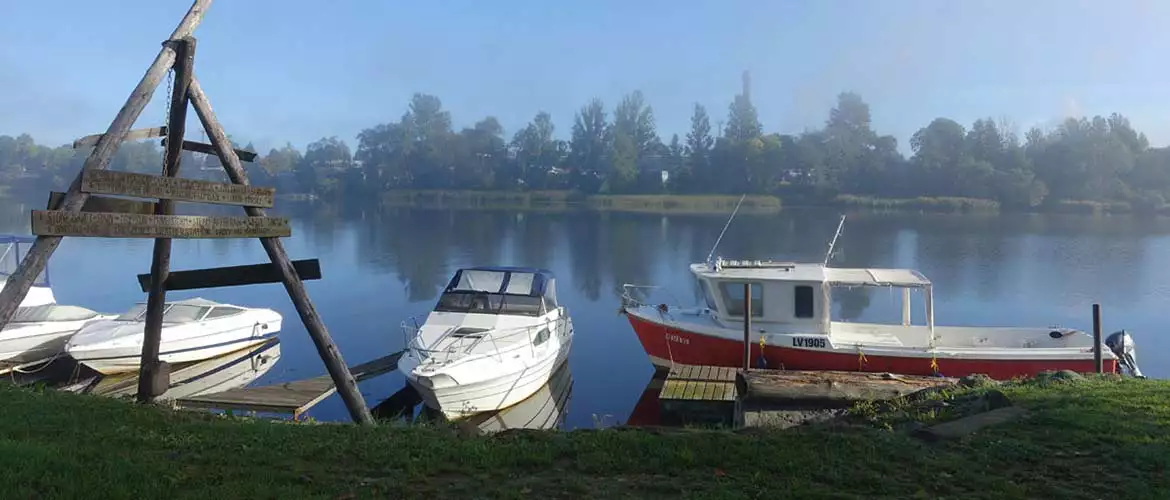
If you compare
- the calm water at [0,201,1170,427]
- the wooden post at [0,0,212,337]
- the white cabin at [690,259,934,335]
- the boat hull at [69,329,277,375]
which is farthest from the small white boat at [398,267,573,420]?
the wooden post at [0,0,212,337]

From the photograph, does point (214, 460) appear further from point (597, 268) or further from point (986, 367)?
point (597, 268)

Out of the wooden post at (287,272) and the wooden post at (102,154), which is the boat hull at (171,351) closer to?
the wooden post at (287,272)

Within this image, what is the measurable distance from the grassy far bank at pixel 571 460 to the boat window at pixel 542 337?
9.16 meters

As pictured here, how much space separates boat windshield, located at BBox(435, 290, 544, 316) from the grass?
264 ft

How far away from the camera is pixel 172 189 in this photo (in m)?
8.17

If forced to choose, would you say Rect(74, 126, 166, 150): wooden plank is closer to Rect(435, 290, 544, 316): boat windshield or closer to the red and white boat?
Rect(435, 290, 544, 316): boat windshield

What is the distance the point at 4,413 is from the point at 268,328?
14.6 m

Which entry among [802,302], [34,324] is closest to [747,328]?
[802,302]

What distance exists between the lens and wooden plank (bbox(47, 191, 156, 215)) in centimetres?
748

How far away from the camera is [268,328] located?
2178 centimetres

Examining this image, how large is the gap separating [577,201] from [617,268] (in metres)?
75.7

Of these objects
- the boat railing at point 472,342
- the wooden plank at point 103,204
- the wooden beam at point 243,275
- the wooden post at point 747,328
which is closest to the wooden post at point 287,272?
the wooden beam at point 243,275

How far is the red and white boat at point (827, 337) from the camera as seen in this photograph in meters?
16.1

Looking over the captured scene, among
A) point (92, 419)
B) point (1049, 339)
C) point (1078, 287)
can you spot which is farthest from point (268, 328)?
point (1078, 287)
